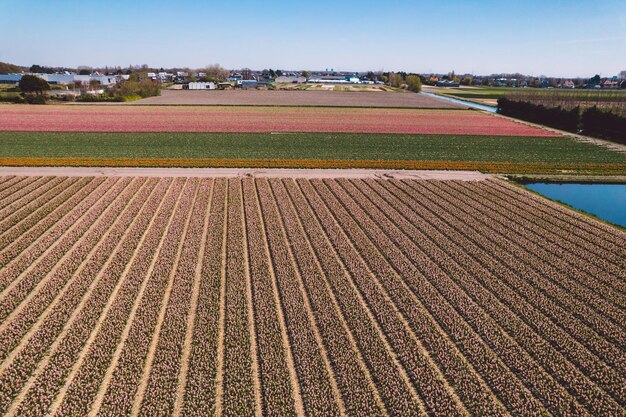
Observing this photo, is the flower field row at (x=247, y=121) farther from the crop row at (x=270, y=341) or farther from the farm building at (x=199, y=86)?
the farm building at (x=199, y=86)

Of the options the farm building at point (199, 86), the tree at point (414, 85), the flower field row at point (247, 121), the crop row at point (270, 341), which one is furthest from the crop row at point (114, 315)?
the tree at point (414, 85)

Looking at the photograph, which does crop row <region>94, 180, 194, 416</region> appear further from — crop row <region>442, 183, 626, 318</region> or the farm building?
the farm building

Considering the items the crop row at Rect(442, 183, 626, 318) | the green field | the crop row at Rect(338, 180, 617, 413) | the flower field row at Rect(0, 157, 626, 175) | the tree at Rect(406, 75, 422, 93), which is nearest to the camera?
the crop row at Rect(338, 180, 617, 413)

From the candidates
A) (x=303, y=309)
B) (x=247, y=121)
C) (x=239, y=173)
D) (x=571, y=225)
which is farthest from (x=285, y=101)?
(x=303, y=309)

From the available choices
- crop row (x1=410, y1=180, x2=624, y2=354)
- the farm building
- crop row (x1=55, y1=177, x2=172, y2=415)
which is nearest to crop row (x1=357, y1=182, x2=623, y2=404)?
crop row (x1=410, y1=180, x2=624, y2=354)

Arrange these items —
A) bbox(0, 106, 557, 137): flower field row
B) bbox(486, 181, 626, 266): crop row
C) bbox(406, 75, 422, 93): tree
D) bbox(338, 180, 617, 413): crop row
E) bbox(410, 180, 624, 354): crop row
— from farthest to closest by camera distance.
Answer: bbox(406, 75, 422, 93): tree → bbox(0, 106, 557, 137): flower field row → bbox(486, 181, 626, 266): crop row → bbox(410, 180, 624, 354): crop row → bbox(338, 180, 617, 413): crop row

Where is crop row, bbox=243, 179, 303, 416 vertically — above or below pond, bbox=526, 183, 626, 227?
below
